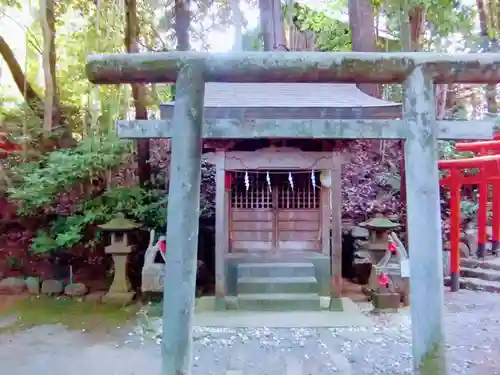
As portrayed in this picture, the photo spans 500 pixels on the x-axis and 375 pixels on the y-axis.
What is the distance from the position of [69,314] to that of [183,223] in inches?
210

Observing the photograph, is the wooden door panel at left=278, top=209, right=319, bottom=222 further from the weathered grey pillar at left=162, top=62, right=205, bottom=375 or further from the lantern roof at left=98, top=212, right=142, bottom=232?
the weathered grey pillar at left=162, top=62, right=205, bottom=375

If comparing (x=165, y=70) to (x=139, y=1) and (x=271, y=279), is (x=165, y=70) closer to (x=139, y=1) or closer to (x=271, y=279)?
(x=271, y=279)

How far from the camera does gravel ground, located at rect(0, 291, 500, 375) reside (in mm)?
4770

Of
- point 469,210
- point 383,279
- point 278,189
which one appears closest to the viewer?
point 383,279

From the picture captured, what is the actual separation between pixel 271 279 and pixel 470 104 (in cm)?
1040

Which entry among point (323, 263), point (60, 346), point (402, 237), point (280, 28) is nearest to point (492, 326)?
point (323, 263)

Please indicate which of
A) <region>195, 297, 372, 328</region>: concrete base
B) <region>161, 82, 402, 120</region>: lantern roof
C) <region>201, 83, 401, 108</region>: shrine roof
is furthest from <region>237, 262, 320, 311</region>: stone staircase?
<region>201, 83, 401, 108</region>: shrine roof

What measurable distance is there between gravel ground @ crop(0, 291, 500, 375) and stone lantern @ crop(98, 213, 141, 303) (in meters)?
1.35

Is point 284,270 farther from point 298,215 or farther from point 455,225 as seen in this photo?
point 455,225

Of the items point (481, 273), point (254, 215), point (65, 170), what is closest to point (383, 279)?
point (254, 215)

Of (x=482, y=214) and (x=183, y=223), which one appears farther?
(x=482, y=214)

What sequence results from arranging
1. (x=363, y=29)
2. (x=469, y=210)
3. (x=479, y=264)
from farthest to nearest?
(x=363, y=29) < (x=469, y=210) < (x=479, y=264)

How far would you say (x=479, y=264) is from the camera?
30.1 feet

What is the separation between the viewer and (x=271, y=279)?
7.30 metres
